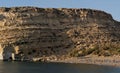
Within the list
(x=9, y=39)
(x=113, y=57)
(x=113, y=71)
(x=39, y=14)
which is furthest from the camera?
(x=39, y=14)

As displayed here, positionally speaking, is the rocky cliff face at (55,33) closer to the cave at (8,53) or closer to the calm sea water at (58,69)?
the cave at (8,53)

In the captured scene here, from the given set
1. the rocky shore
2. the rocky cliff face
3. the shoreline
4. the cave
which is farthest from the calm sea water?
the cave

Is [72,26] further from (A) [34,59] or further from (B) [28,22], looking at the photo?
(A) [34,59]

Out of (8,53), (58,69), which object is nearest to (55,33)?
(8,53)

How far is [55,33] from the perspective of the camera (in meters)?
125

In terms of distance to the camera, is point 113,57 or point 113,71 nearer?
point 113,71

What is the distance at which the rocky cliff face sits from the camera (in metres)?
116

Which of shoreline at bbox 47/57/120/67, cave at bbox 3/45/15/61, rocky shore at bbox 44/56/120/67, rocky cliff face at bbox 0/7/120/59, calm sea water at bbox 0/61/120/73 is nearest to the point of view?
calm sea water at bbox 0/61/120/73

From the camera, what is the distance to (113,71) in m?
77.1

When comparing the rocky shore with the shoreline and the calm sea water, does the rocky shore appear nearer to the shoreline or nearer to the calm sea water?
the shoreline

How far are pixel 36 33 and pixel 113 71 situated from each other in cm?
4766

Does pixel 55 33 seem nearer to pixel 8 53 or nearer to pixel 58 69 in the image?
pixel 8 53

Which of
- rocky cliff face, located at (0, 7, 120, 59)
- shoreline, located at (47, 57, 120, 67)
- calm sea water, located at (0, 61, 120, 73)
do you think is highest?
rocky cliff face, located at (0, 7, 120, 59)

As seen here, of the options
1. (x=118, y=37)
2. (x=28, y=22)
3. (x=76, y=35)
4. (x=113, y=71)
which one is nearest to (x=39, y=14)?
(x=28, y=22)
